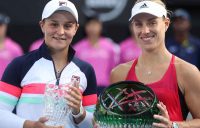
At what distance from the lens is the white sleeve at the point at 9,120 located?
13.2 feet

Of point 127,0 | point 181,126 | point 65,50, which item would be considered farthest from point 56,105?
point 127,0

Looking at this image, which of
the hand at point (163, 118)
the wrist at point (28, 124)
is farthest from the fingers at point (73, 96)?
the hand at point (163, 118)

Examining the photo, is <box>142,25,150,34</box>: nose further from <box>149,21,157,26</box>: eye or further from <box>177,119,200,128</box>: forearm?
<box>177,119,200,128</box>: forearm

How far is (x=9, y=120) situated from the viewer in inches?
160

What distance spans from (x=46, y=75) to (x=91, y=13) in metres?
5.53

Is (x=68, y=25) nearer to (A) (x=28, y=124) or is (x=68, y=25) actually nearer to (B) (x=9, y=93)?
(B) (x=9, y=93)

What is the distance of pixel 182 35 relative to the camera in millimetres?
8984

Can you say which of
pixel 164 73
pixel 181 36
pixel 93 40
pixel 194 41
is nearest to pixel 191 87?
pixel 164 73

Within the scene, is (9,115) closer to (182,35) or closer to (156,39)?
(156,39)

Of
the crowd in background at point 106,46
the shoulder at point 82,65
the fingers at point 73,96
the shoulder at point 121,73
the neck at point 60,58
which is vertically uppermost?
the neck at point 60,58

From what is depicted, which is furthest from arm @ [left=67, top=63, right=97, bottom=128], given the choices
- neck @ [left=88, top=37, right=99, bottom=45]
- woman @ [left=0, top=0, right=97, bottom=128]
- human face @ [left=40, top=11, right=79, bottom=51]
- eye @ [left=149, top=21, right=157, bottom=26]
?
neck @ [left=88, top=37, right=99, bottom=45]

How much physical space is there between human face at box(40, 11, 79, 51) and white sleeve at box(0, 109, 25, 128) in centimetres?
50

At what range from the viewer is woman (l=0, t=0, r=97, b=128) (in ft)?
13.5

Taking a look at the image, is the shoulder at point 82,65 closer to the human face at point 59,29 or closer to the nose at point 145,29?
the human face at point 59,29
